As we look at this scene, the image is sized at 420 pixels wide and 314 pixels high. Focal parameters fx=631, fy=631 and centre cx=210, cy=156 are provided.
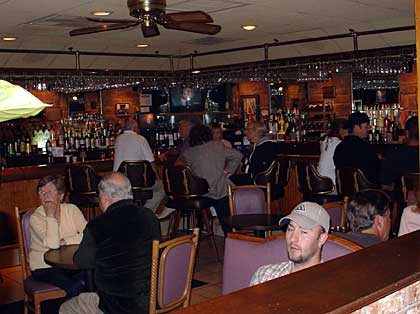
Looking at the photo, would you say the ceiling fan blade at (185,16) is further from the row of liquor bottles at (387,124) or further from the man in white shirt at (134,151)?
the row of liquor bottles at (387,124)

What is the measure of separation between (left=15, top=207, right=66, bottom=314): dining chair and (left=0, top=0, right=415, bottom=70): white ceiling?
7.63ft

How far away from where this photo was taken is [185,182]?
6.53 metres

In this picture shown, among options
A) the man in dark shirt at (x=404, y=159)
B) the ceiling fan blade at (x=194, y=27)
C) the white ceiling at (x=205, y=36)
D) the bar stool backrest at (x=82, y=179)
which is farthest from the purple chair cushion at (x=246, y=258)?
the bar stool backrest at (x=82, y=179)

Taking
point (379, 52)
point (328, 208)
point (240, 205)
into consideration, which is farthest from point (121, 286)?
point (379, 52)

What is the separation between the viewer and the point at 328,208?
13.9 ft

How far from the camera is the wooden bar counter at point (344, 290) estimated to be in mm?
1594

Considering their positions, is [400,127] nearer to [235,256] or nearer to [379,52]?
[379,52]

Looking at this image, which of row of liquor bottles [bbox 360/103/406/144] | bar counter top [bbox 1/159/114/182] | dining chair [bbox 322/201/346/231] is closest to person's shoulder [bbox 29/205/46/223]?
dining chair [bbox 322/201/346/231]

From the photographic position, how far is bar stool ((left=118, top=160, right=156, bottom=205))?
7.03 meters

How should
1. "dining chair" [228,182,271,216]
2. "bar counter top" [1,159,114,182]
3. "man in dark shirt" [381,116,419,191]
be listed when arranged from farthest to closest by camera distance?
"bar counter top" [1,159,114,182] → "man in dark shirt" [381,116,419,191] → "dining chair" [228,182,271,216]

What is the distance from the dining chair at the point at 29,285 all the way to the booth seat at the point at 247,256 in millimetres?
1361

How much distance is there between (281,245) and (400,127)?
777 centimetres

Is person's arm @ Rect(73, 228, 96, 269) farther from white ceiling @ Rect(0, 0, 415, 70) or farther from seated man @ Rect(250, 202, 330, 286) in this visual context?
white ceiling @ Rect(0, 0, 415, 70)

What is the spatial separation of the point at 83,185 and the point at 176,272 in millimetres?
3850
